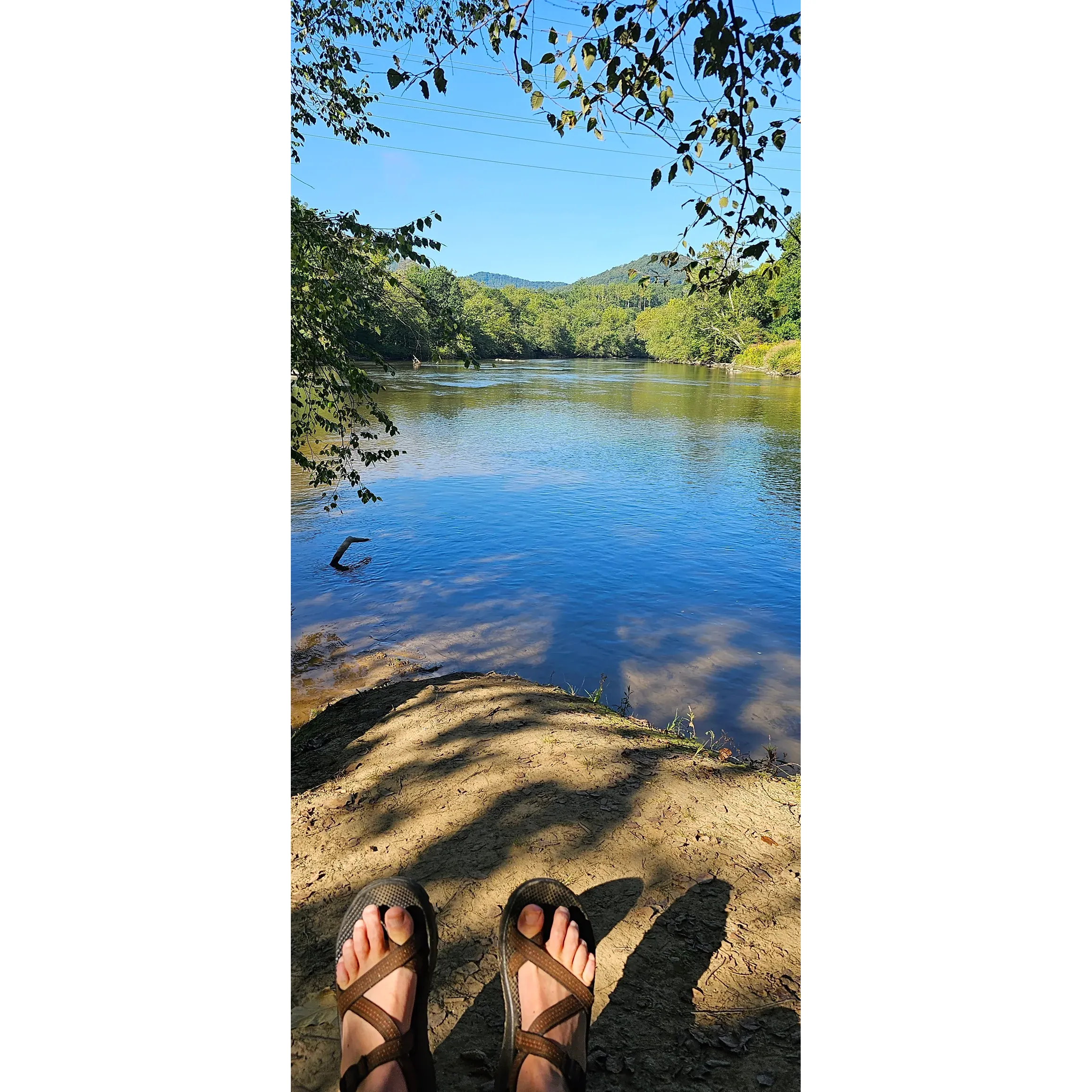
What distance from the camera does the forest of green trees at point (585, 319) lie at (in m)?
2.85

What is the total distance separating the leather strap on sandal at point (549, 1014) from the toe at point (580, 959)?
0.01 m

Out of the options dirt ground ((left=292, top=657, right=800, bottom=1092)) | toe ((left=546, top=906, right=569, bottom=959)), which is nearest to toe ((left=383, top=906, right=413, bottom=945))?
dirt ground ((left=292, top=657, right=800, bottom=1092))

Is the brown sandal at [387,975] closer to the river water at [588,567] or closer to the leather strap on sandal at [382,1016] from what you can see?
the leather strap on sandal at [382,1016]

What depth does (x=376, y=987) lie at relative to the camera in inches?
48.3

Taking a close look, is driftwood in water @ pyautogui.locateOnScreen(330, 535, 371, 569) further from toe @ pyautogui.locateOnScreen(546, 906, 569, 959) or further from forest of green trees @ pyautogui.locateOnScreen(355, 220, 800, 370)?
toe @ pyautogui.locateOnScreen(546, 906, 569, 959)

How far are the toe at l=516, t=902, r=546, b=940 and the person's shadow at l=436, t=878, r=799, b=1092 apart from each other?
0.13 m

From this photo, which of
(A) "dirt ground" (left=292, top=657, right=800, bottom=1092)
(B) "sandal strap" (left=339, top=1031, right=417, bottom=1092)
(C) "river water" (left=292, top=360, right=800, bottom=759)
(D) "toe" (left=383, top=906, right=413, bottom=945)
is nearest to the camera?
(B) "sandal strap" (left=339, top=1031, right=417, bottom=1092)

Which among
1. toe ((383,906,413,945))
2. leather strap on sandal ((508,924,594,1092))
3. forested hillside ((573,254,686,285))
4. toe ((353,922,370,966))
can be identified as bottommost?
leather strap on sandal ((508,924,594,1092))

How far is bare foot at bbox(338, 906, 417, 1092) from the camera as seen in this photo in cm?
110
